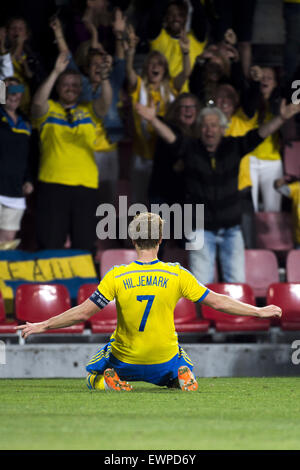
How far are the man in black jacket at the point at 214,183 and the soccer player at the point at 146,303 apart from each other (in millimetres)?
3211

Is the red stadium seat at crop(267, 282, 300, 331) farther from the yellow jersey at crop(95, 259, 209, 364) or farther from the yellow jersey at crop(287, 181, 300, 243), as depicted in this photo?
the yellow jersey at crop(95, 259, 209, 364)

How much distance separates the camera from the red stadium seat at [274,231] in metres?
10.4

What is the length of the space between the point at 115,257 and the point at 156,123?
1531 mm

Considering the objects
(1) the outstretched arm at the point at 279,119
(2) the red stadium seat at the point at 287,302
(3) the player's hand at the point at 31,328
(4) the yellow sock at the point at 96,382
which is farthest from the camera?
(1) the outstretched arm at the point at 279,119

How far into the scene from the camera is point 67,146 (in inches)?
382

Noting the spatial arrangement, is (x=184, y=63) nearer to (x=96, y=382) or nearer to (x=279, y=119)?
(x=279, y=119)

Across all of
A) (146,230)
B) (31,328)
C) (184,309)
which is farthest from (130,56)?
(31,328)

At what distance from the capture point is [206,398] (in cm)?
573

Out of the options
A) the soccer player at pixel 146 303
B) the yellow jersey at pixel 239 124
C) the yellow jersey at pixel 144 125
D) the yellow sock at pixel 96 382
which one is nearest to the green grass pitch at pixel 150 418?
the yellow sock at pixel 96 382

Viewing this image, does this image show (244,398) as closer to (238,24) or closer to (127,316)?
(127,316)

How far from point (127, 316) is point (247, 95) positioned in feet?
17.8

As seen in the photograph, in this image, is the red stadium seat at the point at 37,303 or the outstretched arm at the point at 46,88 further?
the outstretched arm at the point at 46,88

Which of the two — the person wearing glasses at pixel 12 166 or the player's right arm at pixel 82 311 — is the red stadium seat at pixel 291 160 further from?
the player's right arm at pixel 82 311

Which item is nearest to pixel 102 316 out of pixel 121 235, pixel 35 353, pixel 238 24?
pixel 35 353
